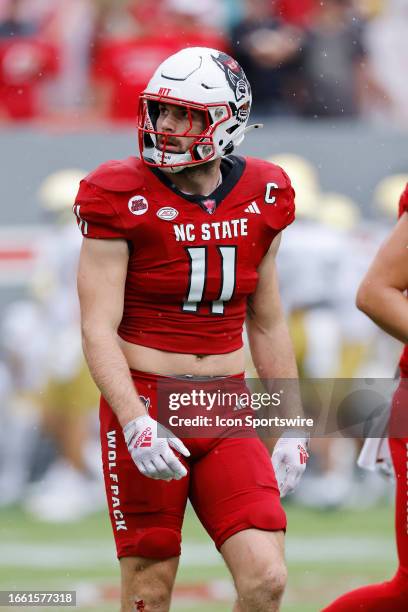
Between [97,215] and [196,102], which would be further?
[196,102]

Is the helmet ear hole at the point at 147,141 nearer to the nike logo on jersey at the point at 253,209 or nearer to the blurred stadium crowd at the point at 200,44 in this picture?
the nike logo on jersey at the point at 253,209

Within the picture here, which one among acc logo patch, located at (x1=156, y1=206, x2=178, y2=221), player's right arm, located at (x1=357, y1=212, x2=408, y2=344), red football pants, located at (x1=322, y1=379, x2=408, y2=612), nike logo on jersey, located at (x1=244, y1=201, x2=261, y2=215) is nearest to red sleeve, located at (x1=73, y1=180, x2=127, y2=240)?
acc logo patch, located at (x1=156, y1=206, x2=178, y2=221)

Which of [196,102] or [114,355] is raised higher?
[196,102]

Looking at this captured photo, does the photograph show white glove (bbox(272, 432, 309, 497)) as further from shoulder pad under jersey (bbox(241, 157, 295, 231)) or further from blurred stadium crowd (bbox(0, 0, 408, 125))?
blurred stadium crowd (bbox(0, 0, 408, 125))

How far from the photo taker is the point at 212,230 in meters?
4.92

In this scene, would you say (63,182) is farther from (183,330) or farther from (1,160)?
(183,330)

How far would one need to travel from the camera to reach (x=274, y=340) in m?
5.18

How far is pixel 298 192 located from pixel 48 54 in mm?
1955

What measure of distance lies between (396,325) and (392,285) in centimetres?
13

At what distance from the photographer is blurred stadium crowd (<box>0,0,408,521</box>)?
952 cm

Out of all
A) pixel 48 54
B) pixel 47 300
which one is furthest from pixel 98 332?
pixel 48 54

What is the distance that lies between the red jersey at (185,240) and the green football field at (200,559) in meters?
2.10

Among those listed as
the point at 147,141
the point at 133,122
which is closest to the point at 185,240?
the point at 147,141

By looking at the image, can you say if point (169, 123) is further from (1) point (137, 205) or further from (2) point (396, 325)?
(2) point (396, 325)
